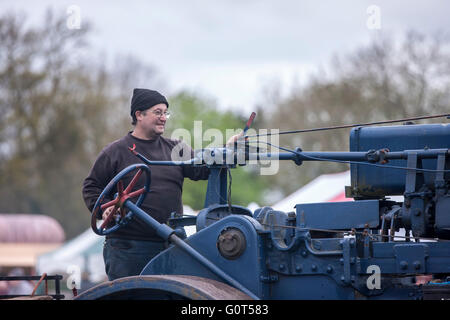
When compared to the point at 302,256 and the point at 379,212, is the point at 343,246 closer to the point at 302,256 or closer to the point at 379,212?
the point at 302,256

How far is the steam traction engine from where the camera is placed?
380 cm

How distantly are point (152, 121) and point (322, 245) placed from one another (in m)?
1.73

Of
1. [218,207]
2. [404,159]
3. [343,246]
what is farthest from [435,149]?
[218,207]

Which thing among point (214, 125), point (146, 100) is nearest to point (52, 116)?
point (214, 125)

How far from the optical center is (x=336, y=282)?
385 centimetres

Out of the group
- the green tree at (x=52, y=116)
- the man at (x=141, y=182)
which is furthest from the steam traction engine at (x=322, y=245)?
the green tree at (x=52, y=116)

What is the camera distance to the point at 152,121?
5.13 metres

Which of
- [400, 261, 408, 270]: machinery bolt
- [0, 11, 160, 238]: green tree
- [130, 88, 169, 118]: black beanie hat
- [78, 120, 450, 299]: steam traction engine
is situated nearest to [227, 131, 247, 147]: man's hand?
[78, 120, 450, 299]: steam traction engine

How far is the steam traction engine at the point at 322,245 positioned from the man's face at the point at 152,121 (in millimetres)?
831

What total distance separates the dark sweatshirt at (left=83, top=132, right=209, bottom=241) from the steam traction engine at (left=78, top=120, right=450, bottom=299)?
19.0 inches

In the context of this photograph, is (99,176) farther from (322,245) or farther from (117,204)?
(322,245)

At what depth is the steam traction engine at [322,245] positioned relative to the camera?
12.5ft
